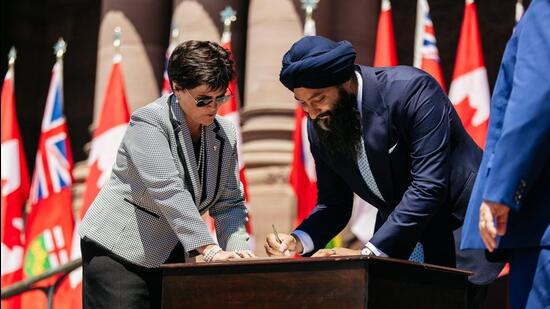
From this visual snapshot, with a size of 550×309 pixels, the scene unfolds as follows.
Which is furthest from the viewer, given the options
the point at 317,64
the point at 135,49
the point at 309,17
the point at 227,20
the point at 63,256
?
the point at 135,49

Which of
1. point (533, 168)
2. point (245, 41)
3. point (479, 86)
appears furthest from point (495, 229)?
point (245, 41)

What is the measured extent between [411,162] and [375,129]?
0.21 metres

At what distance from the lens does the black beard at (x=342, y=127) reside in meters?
4.56

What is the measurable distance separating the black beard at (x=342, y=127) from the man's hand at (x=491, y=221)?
98 centimetres

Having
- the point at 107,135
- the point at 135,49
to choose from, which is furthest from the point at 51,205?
the point at 135,49

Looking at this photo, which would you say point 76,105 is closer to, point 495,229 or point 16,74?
point 16,74

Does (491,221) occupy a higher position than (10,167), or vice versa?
(491,221)

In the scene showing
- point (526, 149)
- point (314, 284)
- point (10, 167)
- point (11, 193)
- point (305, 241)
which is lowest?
point (11, 193)

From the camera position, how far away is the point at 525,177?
359 cm

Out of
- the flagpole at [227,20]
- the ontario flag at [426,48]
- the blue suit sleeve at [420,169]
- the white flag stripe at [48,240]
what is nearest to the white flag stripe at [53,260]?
the white flag stripe at [48,240]

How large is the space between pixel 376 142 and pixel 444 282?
0.69m

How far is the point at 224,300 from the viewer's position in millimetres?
4129

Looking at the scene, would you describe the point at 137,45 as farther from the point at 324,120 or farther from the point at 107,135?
the point at 324,120

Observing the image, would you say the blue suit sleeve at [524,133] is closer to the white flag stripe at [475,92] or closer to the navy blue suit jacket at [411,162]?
the navy blue suit jacket at [411,162]
